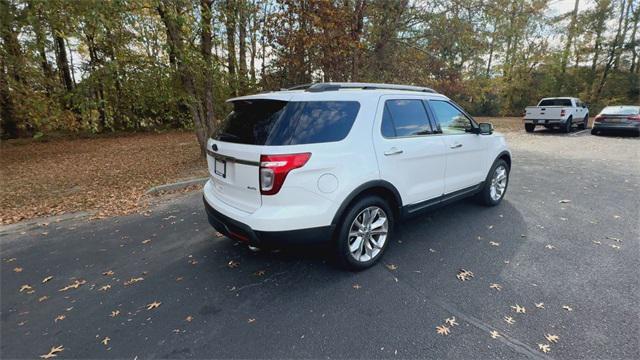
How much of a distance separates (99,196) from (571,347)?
7.45 metres

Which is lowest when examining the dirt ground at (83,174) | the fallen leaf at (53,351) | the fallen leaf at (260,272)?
the fallen leaf at (53,351)

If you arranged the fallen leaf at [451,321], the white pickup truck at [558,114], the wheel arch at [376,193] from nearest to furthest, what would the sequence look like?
the fallen leaf at [451,321]
the wheel arch at [376,193]
the white pickup truck at [558,114]

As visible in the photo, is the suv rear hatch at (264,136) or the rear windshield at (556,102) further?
the rear windshield at (556,102)

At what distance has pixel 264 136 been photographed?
2541 mm

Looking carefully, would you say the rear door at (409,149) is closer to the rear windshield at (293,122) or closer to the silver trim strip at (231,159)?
the rear windshield at (293,122)

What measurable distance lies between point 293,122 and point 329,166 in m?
0.49

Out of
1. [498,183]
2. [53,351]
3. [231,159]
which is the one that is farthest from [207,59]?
[498,183]

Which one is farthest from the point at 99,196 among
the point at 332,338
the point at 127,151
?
the point at 127,151

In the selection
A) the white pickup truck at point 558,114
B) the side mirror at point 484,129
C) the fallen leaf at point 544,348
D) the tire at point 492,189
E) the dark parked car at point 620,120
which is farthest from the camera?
the white pickup truck at point 558,114

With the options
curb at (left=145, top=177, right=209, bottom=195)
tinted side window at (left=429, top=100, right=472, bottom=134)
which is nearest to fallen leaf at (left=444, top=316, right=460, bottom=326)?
tinted side window at (left=429, top=100, right=472, bottom=134)

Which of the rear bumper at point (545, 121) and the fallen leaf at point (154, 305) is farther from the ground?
the rear bumper at point (545, 121)

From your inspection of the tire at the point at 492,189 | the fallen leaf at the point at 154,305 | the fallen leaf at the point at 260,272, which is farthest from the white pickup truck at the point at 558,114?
the fallen leaf at the point at 154,305

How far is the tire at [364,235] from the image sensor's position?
9.30 feet

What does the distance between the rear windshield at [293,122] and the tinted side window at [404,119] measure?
0.42m
